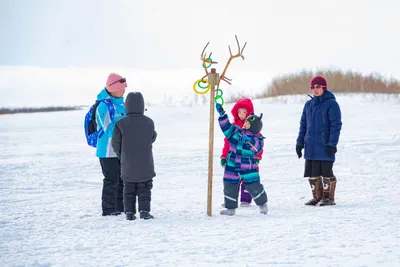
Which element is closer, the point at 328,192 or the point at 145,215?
the point at 145,215

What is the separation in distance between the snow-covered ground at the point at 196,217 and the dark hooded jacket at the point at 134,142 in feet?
1.82

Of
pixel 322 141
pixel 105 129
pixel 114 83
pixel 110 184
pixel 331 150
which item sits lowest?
pixel 110 184

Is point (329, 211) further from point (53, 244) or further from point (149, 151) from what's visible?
point (53, 244)

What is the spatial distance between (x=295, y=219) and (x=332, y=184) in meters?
1.28

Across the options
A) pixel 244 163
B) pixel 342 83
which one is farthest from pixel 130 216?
pixel 342 83

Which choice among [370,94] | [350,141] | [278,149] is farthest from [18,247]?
[370,94]

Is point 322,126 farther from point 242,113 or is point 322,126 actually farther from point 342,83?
point 342,83

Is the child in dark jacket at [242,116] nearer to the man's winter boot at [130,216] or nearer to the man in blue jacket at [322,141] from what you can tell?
the man in blue jacket at [322,141]

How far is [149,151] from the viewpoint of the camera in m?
6.43

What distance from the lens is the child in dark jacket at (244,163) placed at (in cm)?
648

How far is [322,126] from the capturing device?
7.18 meters

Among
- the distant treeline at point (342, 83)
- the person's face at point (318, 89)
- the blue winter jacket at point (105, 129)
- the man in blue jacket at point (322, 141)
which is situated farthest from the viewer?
the distant treeline at point (342, 83)

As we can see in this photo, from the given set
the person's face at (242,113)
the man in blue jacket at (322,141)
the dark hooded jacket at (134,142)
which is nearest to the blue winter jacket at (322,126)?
the man in blue jacket at (322,141)

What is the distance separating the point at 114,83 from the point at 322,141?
2770 mm
